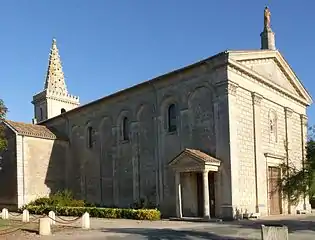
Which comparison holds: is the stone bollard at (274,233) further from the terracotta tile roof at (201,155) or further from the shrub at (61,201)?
the shrub at (61,201)

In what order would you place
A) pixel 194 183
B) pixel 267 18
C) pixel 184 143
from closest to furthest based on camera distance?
pixel 194 183
pixel 184 143
pixel 267 18

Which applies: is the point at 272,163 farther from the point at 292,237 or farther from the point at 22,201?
the point at 22,201

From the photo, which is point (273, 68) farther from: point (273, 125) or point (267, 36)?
point (273, 125)

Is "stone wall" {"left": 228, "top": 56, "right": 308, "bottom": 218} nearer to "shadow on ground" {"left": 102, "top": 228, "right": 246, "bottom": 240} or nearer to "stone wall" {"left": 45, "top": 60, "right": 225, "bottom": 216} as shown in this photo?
"stone wall" {"left": 45, "top": 60, "right": 225, "bottom": 216}

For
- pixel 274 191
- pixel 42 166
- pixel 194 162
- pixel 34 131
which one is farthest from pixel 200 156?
pixel 34 131

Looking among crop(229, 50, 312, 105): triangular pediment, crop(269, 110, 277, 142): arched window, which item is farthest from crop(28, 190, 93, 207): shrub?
crop(229, 50, 312, 105): triangular pediment

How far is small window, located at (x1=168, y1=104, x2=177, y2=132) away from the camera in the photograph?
28438mm

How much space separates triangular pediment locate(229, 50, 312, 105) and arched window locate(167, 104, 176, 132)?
5.55m

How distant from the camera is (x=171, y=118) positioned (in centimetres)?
2872

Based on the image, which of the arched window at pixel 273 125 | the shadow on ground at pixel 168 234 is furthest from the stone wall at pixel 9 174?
the arched window at pixel 273 125

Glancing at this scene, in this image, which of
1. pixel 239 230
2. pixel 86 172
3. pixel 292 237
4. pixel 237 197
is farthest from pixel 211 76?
pixel 86 172

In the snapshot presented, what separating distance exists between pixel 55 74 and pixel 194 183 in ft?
116

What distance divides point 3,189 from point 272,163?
23.3 m

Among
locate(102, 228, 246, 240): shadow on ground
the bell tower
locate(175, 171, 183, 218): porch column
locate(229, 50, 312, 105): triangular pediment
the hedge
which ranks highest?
the bell tower
